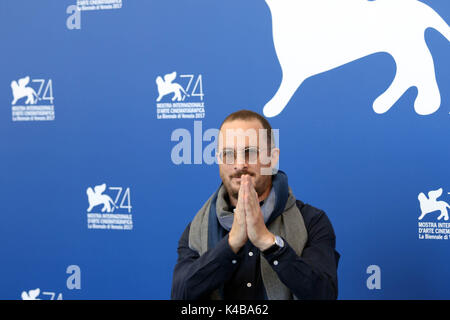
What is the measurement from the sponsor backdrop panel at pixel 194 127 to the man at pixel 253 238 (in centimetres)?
64

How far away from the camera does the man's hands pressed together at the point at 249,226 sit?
130cm

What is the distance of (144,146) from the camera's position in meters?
2.33

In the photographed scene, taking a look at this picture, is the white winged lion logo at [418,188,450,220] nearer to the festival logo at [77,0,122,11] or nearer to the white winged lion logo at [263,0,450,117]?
the white winged lion logo at [263,0,450,117]

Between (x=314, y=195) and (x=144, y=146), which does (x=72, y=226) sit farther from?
(x=314, y=195)

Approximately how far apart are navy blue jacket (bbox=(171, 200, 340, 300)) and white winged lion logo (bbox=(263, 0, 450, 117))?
2.51ft

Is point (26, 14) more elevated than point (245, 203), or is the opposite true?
point (26, 14)

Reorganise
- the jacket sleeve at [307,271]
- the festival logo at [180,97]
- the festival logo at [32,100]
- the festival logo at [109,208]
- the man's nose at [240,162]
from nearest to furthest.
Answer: the jacket sleeve at [307,271] → the man's nose at [240,162] → the festival logo at [180,97] → the festival logo at [109,208] → the festival logo at [32,100]

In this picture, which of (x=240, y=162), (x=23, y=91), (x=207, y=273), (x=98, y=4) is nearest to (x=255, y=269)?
(x=207, y=273)

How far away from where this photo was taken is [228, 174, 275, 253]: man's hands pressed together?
130cm

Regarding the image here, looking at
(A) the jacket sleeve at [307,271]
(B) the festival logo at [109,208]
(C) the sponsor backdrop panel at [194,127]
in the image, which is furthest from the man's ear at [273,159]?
(B) the festival logo at [109,208]

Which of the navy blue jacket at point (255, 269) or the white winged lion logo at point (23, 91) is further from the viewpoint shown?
the white winged lion logo at point (23, 91)

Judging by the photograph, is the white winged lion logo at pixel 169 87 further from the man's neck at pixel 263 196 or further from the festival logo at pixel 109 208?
the man's neck at pixel 263 196

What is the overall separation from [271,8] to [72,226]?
1314 millimetres
